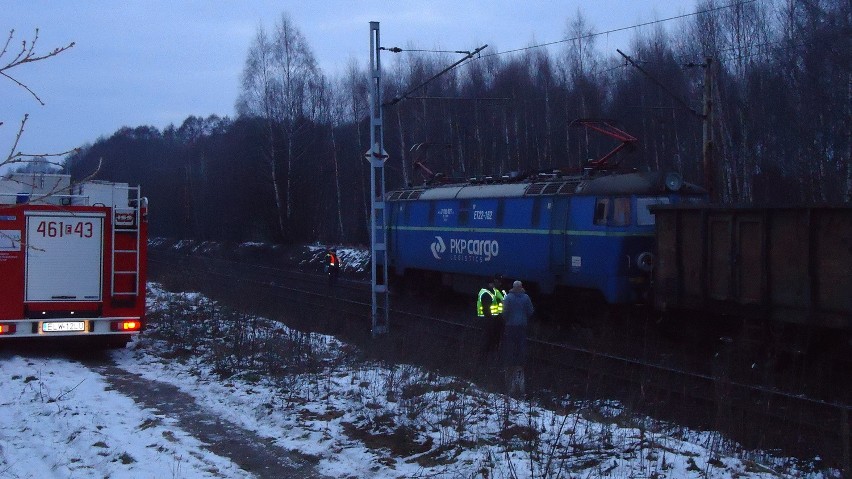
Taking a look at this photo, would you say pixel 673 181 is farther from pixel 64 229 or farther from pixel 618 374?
pixel 64 229

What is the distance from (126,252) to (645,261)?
30.1ft

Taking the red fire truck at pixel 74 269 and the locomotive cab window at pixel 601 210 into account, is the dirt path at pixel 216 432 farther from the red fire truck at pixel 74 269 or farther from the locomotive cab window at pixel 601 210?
the locomotive cab window at pixel 601 210

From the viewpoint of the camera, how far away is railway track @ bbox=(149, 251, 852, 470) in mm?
8797

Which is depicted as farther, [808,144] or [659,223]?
[808,144]

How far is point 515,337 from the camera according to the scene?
10.9 meters

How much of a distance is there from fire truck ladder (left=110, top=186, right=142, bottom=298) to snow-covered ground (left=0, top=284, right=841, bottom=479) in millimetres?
1237

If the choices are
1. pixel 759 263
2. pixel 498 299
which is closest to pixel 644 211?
pixel 759 263

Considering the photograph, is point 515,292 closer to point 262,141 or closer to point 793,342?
point 793,342

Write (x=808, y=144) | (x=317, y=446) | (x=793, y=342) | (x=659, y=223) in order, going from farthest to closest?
(x=808, y=144), (x=659, y=223), (x=793, y=342), (x=317, y=446)

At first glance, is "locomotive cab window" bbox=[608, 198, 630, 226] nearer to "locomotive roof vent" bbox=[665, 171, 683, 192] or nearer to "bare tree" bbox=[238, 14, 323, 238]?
"locomotive roof vent" bbox=[665, 171, 683, 192]

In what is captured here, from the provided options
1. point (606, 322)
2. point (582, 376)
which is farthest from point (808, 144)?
point (582, 376)

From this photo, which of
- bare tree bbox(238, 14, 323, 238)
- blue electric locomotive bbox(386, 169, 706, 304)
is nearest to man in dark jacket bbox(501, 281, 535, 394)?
blue electric locomotive bbox(386, 169, 706, 304)

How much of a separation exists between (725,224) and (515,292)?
13.6ft

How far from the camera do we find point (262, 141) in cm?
4497
